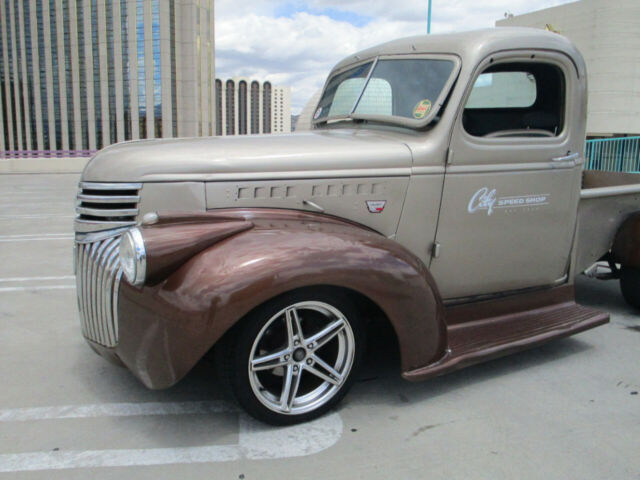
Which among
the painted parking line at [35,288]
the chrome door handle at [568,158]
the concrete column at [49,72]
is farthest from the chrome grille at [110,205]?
the concrete column at [49,72]

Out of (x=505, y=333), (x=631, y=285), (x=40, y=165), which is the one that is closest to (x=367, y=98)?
(x=505, y=333)

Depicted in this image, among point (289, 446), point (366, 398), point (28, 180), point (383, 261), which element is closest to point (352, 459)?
point (289, 446)

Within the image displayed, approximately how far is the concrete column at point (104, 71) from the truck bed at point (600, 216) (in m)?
52.0

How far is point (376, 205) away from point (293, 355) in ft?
3.02

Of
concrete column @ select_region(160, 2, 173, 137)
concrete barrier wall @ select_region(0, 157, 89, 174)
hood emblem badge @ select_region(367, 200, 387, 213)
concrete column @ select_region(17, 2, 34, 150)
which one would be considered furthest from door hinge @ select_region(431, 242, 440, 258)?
concrete column @ select_region(17, 2, 34, 150)

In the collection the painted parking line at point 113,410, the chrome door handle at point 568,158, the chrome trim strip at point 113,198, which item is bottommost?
the painted parking line at point 113,410

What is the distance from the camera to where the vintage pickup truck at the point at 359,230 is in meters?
2.44

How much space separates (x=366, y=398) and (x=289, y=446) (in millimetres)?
608

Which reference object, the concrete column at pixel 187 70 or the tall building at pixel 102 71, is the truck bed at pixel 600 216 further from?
the tall building at pixel 102 71

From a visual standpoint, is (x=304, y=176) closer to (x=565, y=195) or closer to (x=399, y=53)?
(x=399, y=53)

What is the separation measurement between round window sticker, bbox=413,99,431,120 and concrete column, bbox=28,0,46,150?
6034 centimetres

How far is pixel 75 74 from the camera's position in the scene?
53125mm

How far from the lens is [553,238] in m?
3.58

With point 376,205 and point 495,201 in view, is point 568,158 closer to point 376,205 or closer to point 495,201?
point 495,201
